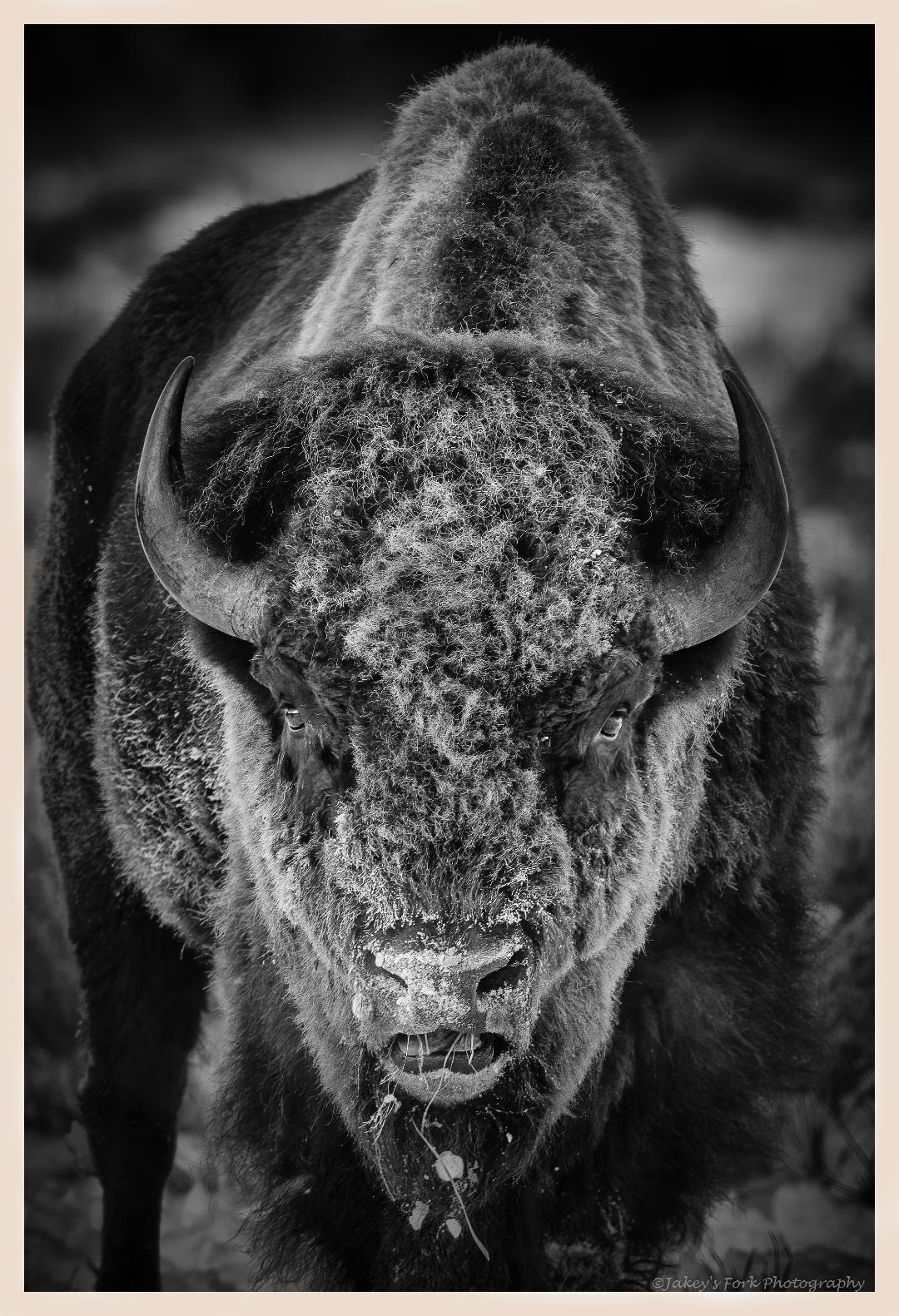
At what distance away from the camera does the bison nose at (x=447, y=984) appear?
1712 millimetres

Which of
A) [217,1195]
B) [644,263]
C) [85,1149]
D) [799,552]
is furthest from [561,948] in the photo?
[217,1195]

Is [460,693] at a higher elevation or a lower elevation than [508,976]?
higher

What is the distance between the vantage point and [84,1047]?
3.36m

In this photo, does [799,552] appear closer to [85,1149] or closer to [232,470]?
[232,470]

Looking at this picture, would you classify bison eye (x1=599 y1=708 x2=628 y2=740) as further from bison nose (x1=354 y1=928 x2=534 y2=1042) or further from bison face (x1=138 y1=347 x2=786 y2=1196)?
A: bison nose (x1=354 y1=928 x2=534 y2=1042)

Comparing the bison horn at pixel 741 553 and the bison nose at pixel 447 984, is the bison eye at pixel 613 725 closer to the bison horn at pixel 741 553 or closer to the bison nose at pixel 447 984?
the bison horn at pixel 741 553

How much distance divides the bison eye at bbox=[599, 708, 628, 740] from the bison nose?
0.39 m

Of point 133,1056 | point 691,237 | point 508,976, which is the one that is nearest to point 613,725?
point 508,976

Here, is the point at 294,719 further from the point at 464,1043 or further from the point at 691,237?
the point at 691,237

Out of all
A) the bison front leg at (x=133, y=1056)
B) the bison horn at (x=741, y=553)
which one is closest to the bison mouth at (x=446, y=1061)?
the bison horn at (x=741, y=553)

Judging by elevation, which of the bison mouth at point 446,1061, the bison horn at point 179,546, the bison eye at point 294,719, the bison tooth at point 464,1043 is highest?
the bison horn at point 179,546

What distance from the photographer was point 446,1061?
5.72 feet

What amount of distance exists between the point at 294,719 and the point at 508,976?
1.98 ft

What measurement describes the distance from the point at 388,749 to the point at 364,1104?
0.68m
